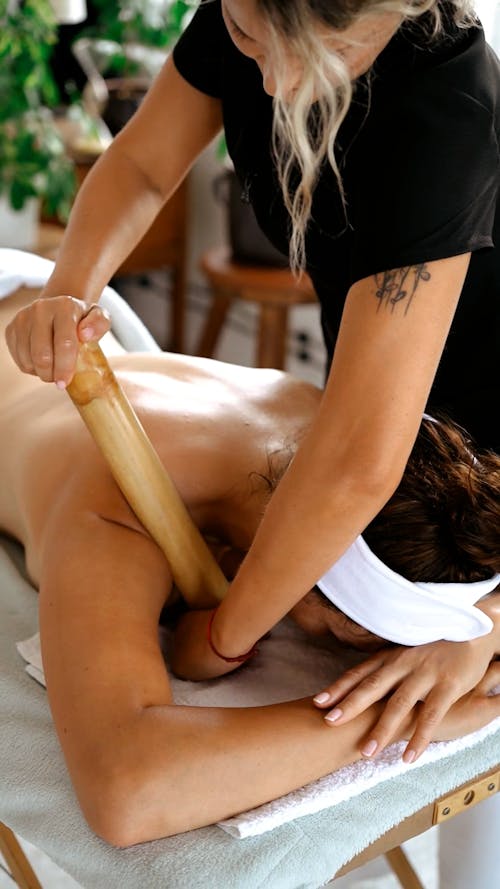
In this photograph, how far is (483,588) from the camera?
3.96 ft

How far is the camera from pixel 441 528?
1181 mm

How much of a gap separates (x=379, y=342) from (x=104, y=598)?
412mm

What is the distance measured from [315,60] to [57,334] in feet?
1.25

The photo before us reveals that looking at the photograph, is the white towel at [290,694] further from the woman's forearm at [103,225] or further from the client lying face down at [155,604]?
the woman's forearm at [103,225]

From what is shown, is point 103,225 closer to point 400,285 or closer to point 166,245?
point 400,285

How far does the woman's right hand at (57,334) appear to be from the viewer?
1.16 meters

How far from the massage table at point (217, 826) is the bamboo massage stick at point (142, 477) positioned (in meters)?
0.12

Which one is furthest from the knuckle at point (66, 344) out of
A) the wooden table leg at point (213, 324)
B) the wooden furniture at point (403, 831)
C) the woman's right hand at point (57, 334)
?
the wooden table leg at point (213, 324)

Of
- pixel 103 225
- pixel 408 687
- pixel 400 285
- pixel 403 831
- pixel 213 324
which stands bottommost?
pixel 213 324

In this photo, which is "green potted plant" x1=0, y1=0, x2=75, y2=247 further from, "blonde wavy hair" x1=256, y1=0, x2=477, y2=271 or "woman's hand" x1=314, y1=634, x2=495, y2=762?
"woman's hand" x1=314, y1=634, x2=495, y2=762

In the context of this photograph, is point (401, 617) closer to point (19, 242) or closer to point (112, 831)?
point (112, 831)

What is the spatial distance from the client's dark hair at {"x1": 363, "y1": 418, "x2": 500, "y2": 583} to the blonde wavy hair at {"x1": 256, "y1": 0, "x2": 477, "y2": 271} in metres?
0.31

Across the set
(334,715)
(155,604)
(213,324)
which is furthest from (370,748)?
(213,324)

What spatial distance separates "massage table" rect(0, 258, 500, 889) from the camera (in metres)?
1.08
